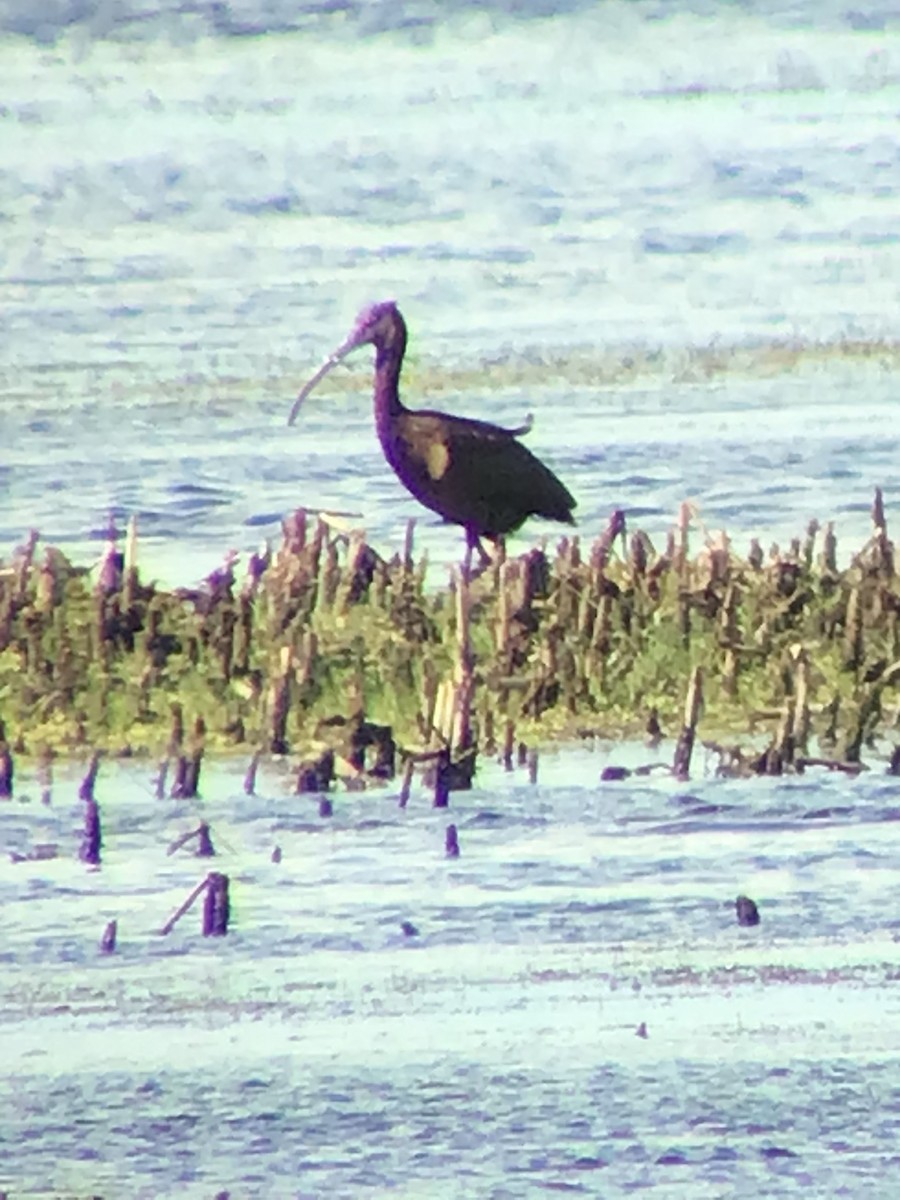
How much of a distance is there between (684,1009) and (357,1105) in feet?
1.53

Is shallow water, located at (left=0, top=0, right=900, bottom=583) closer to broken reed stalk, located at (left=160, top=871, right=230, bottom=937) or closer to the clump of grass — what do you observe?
the clump of grass

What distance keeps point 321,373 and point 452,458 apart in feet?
0.83

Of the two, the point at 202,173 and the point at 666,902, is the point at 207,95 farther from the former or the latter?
the point at 666,902

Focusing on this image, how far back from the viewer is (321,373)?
203 inches

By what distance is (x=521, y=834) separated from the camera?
190 inches

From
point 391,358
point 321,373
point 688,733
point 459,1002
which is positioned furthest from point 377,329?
point 459,1002

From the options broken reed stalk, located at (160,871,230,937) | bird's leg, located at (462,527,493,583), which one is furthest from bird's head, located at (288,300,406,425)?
broken reed stalk, located at (160,871,230,937)

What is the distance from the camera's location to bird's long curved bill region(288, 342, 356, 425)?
Result: 507cm

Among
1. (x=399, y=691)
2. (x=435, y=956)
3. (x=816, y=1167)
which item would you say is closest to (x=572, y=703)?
(x=399, y=691)

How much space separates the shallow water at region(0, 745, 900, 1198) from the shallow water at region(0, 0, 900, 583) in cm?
56

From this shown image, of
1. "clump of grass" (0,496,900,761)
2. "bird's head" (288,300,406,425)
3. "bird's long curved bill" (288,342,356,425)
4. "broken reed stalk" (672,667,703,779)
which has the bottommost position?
"broken reed stalk" (672,667,703,779)

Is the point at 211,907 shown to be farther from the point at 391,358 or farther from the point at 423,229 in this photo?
the point at 423,229

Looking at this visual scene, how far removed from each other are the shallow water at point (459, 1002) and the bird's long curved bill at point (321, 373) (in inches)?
25.3

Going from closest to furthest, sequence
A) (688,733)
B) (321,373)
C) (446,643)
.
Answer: (688,733) < (321,373) < (446,643)
